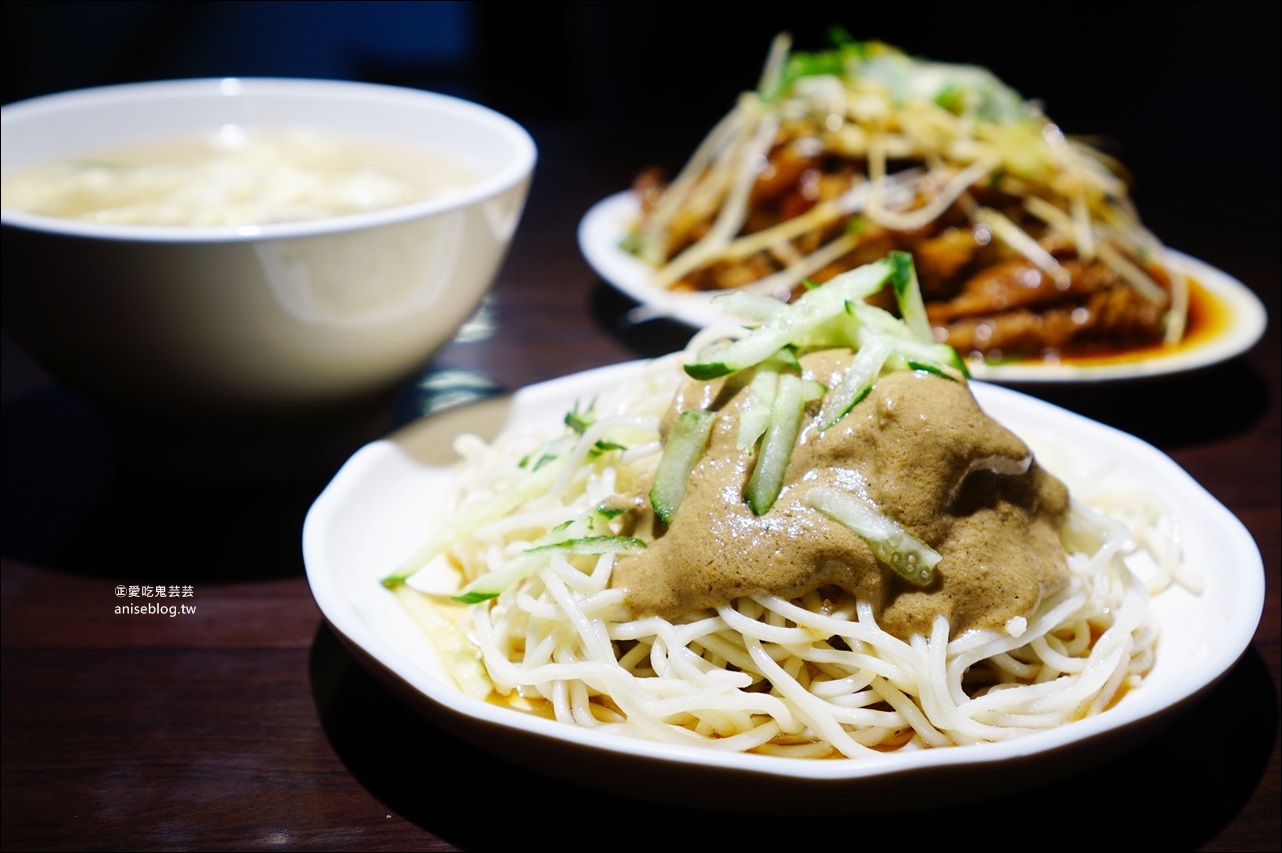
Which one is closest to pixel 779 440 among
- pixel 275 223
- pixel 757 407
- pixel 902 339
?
pixel 757 407

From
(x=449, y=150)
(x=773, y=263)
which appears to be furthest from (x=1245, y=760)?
(x=773, y=263)

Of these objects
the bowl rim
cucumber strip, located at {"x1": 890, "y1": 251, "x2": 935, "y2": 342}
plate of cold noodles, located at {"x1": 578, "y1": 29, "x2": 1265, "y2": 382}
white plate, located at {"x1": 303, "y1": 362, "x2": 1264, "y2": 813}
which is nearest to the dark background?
plate of cold noodles, located at {"x1": 578, "y1": 29, "x2": 1265, "y2": 382}

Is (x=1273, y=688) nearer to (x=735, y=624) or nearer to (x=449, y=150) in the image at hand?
(x=735, y=624)

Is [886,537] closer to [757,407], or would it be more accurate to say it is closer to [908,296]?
[757,407]

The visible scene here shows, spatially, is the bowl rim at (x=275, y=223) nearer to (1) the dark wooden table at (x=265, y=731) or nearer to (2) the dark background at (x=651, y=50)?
(1) the dark wooden table at (x=265, y=731)

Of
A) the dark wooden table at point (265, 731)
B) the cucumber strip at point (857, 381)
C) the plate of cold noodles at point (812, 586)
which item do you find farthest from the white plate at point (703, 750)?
the cucumber strip at point (857, 381)

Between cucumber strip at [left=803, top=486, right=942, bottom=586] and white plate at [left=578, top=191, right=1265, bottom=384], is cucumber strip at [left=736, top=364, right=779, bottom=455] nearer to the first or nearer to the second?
cucumber strip at [left=803, top=486, right=942, bottom=586]
